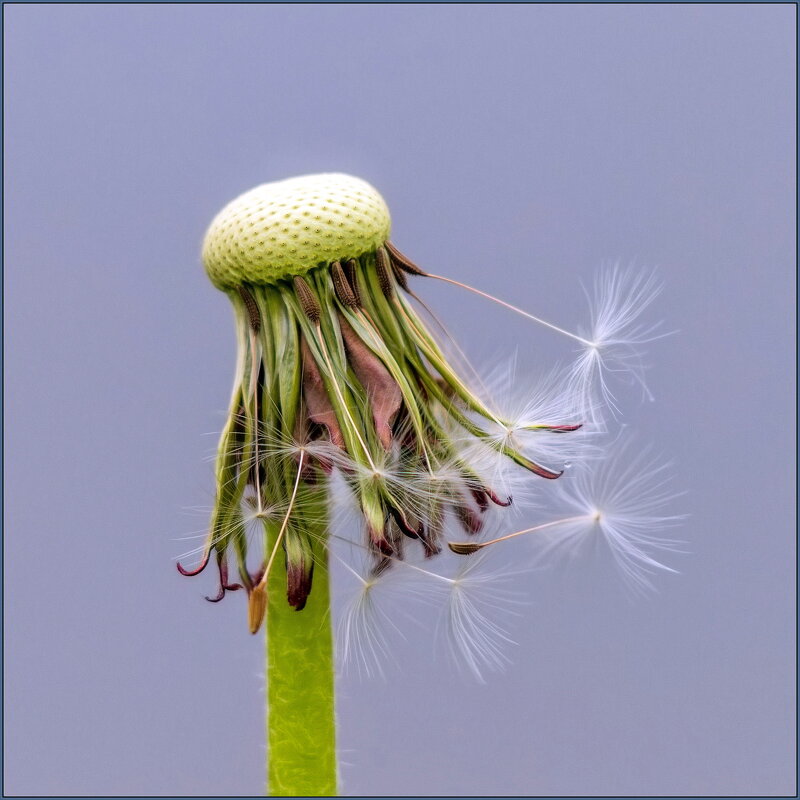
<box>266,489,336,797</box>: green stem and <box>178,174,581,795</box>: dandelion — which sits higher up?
<box>178,174,581,795</box>: dandelion

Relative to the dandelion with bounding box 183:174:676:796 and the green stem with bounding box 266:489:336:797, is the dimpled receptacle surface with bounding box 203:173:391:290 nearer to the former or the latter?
the dandelion with bounding box 183:174:676:796

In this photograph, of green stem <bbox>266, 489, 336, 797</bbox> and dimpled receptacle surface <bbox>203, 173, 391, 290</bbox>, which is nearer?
dimpled receptacle surface <bbox>203, 173, 391, 290</bbox>

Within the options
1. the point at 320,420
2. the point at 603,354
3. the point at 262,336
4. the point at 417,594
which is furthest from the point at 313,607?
the point at 603,354

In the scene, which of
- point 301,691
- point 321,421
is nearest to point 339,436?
point 321,421

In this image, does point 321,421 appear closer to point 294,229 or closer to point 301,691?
point 294,229

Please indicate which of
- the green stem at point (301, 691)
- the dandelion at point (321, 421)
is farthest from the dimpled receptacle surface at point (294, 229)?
the green stem at point (301, 691)

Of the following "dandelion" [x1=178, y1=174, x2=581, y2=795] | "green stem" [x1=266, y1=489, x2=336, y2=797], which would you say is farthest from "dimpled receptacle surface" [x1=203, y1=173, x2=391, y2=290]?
"green stem" [x1=266, y1=489, x2=336, y2=797]
